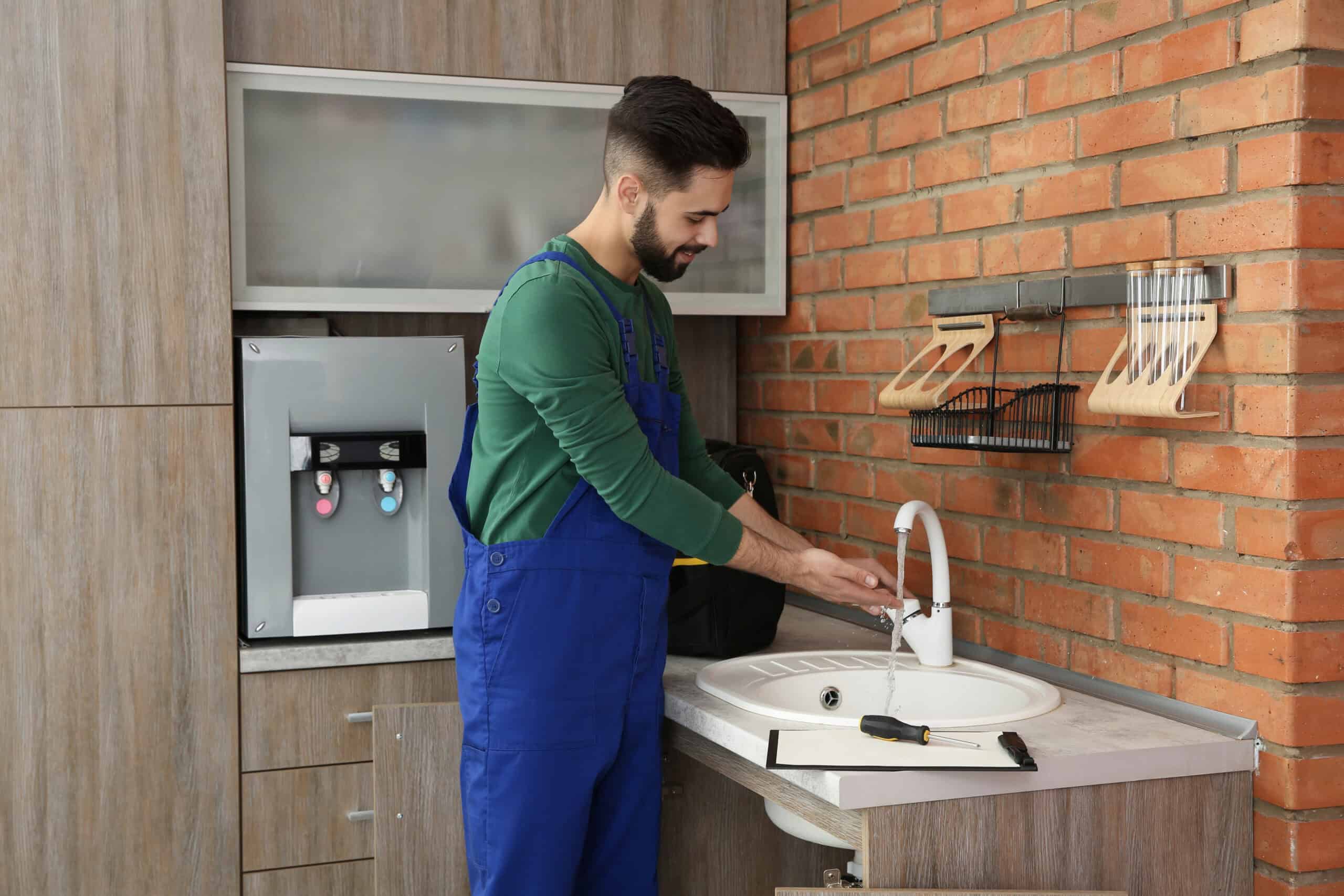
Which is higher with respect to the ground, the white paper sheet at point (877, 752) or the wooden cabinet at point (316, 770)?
the white paper sheet at point (877, 752)

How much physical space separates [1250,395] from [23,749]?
1.98m

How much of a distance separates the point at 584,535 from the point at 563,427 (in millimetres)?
179

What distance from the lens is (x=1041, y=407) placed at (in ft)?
6.33

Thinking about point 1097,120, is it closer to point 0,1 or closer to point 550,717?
point 550,717

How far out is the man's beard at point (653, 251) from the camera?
6.03 feet

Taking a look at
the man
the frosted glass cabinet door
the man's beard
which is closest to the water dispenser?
the frosted glass cabinet door

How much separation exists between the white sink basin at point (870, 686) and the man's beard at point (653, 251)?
609mm

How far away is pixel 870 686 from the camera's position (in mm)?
2039

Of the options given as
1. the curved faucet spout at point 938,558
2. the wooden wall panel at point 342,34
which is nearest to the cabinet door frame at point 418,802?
the curved faucet spout at point 938,558

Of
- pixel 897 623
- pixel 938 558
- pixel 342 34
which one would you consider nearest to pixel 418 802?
pixel 897 623

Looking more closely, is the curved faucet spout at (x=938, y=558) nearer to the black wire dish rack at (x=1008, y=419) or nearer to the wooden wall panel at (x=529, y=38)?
the black wire dish rack at (x=1008, y=419)

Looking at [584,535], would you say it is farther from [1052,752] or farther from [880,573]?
[1052,752]

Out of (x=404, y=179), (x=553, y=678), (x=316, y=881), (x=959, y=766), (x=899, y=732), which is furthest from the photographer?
(x=404, y=179)

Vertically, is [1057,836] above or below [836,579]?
below
